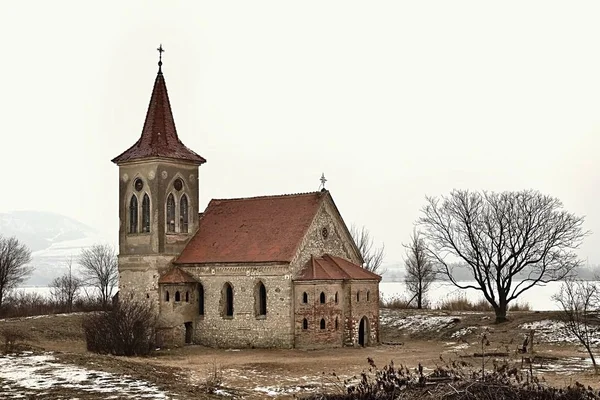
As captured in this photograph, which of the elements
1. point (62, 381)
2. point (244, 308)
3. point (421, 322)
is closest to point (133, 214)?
point (244, 308)

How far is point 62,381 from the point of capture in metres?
23.2

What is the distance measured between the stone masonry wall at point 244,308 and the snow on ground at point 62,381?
1538cm

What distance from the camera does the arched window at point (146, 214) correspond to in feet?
147

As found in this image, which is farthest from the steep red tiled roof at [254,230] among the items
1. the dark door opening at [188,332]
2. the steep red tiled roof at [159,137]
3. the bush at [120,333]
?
the bush at [120,333]

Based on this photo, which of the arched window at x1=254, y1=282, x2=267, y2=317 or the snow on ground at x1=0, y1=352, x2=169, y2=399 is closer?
the snow on ground at x1=0, y1=352, x2=169, y2=399

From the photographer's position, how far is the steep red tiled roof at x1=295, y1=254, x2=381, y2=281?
1583 inches

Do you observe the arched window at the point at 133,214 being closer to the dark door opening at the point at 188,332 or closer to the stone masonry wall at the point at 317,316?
the dark door opening at the point at 188,332

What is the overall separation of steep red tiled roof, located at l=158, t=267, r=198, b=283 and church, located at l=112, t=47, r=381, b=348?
6 cm

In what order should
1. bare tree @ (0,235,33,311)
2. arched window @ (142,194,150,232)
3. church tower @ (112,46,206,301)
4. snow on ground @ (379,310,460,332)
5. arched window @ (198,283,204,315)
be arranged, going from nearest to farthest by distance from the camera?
arched window @ (198,283,204,315), church tower @ (112,46,206,301), arched window @ (142,194,150,232), snow on ground @ (379,310,460,332), bare tree @ (0,235,33,311)

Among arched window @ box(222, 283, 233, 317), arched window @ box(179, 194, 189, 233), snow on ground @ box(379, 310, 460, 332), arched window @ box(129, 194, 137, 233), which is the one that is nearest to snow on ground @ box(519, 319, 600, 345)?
snow on ground @ box(379, 310, 460, 332)

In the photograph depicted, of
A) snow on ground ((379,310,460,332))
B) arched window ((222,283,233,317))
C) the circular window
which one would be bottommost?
snow on ground ((379,310,460,332))

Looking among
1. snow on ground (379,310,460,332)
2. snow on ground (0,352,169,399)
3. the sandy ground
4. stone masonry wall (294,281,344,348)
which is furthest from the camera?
snow on ground (379,310,460,332)

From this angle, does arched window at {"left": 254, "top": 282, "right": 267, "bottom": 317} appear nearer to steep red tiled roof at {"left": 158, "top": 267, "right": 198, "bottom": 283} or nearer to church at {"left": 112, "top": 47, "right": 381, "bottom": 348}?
church at {"left": 112, "top": 47, "right": 381, "bottom": 348}

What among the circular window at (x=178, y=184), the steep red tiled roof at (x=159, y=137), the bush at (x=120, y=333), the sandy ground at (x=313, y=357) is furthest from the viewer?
the circular window at (x=178, y=184)
